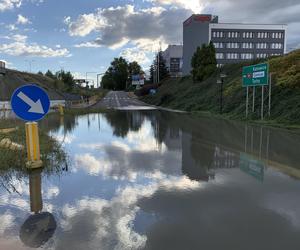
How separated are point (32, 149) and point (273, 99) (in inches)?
871

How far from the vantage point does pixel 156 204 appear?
5637mm

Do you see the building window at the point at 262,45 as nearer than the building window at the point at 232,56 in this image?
No

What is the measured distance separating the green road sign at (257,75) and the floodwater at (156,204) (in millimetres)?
15164

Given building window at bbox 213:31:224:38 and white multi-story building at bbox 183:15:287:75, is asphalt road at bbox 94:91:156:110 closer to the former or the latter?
white multi-story building at bbox 183:15:287:75

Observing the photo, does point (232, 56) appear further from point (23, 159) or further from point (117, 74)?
point (23, 159)

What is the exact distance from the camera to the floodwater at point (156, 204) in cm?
428

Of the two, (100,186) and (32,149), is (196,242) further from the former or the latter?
(32,149)

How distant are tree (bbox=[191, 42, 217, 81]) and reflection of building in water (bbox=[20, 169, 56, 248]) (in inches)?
1876

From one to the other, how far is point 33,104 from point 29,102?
0.10 metres

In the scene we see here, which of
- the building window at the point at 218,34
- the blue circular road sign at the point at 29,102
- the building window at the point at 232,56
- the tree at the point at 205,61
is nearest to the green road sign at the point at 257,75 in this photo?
the blue circular road sign at the point at 29,102

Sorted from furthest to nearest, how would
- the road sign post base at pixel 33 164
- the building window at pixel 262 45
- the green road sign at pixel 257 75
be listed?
the building window at pixel 262 45 < the green road sign at pixel 257 75 < the road sign post base at pixel 33 164

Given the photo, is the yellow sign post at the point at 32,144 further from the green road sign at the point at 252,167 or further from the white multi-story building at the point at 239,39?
the white multi-story building at the point at 239,39

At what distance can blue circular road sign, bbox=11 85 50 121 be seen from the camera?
7469mm

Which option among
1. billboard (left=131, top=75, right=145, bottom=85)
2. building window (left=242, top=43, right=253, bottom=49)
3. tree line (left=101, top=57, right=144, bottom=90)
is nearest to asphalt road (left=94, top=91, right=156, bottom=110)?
building window (left=242, top=43, right=253, bottom=49)
